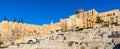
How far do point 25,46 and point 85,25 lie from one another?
24.3 meters

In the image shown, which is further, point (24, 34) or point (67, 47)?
point (24, 34)

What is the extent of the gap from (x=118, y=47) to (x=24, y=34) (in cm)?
5288

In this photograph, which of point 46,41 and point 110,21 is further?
point 110,21

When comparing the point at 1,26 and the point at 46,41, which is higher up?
the point at 1,26

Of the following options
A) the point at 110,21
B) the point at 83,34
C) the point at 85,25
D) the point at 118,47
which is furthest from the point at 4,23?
the point at 118,47

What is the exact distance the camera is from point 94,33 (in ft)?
202

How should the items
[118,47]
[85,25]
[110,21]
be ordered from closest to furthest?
[118,47]
[110,21]
[85,25]

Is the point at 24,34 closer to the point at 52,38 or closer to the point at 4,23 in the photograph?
the point at 4,23

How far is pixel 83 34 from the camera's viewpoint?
61781 mm

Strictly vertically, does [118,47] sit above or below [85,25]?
below

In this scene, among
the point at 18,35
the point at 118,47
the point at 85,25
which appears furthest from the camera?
the point at 18,35

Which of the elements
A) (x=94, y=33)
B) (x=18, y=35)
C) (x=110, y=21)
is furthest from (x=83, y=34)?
(x=18, y=35)

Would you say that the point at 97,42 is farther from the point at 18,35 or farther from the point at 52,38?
the point at 18,35

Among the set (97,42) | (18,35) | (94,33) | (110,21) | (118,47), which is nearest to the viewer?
Result: (118,47)
